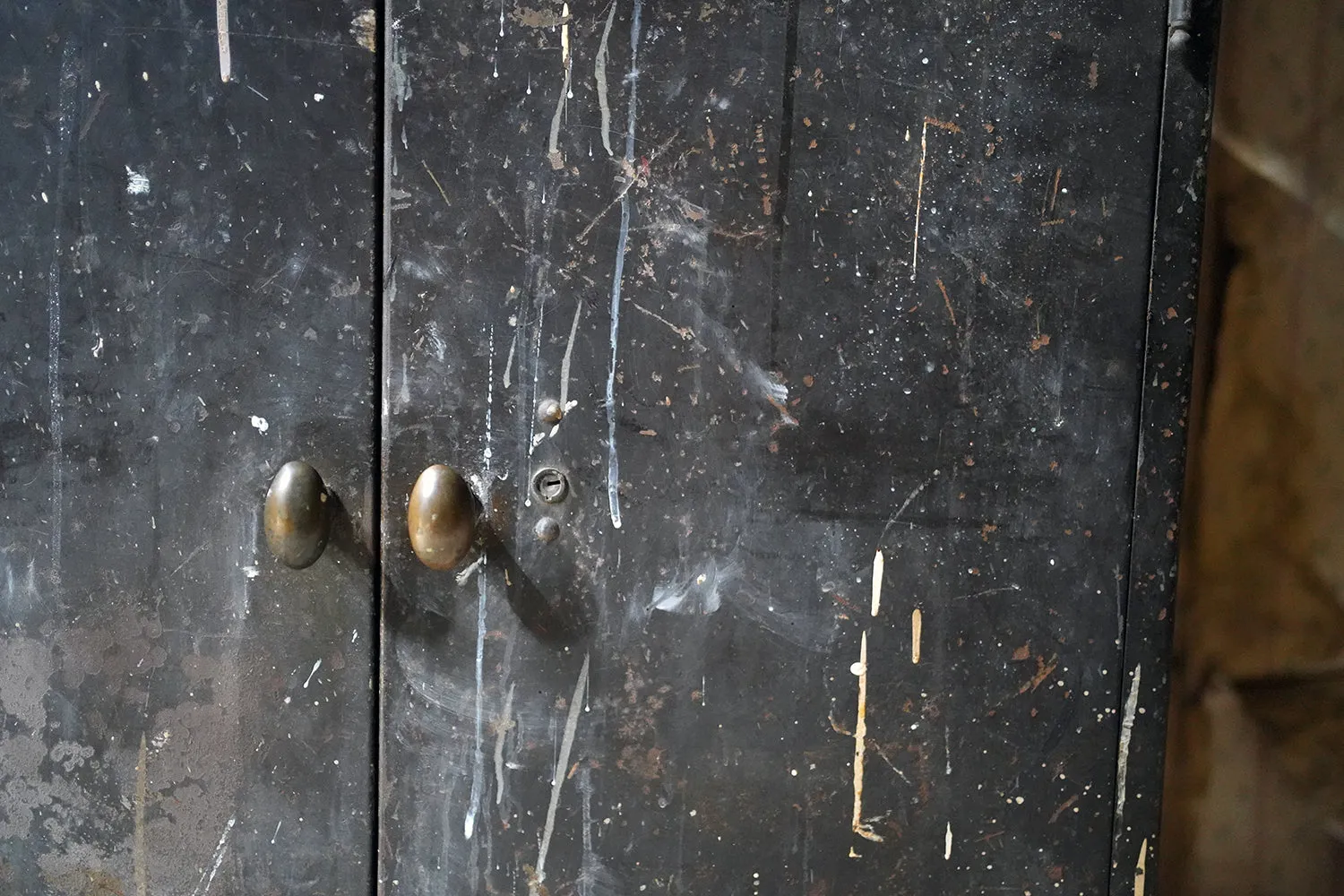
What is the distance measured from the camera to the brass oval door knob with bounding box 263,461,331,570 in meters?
0.54

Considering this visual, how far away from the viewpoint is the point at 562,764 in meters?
0.58

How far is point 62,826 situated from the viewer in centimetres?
59

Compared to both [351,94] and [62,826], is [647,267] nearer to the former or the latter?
[351,94]

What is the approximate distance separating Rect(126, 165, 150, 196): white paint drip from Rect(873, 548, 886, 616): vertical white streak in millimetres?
597

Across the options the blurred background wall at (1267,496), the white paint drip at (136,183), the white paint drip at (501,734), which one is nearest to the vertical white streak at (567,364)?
the white paint drip at (501,734)

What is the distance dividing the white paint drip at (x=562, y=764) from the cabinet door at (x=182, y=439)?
0.14m

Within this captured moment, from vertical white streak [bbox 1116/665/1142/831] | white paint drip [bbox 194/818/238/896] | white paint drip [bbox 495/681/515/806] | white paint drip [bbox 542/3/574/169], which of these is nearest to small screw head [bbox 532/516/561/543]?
white paint drip [bbox 495/681/515/806]

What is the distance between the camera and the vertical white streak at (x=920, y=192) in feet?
1.83

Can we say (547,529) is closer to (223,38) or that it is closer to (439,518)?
(439,518)

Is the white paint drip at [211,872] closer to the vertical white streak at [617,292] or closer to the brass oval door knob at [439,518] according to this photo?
the brass oval door knob at [439,518]

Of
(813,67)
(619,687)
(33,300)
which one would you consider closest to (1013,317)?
(813,67)

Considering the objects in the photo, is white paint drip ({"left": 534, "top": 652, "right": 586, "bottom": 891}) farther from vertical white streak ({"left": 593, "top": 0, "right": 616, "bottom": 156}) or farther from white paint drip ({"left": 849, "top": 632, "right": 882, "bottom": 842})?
vertical white streak ({"left": 593, "top": 0, "right": 616, "bottom": 156})

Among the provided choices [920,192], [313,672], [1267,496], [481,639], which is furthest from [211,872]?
[1267,496]

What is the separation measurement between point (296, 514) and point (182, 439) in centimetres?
11
